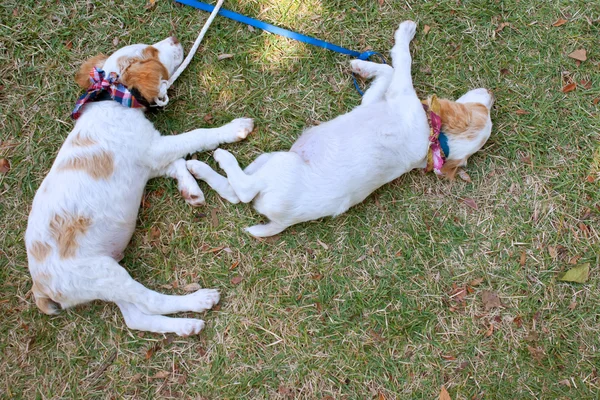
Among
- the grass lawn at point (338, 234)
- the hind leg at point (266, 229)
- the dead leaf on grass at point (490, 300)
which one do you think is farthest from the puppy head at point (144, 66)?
the dead leaf on grass at point (490, 300)

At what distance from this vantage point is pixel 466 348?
386cm

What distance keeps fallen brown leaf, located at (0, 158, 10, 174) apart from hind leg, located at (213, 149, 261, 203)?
1.92 meters

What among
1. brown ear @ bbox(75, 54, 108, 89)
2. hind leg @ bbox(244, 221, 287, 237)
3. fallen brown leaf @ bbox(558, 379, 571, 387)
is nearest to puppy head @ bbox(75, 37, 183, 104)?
brown ear @ bbox(75, 54, 108, 89)

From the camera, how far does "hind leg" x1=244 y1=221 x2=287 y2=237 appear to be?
3.65 m

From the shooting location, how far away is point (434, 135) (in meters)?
3.38

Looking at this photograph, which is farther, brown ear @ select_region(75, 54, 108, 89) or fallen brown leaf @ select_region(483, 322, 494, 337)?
fallen brown leaf @ select_region(483, 322, 494, 337)

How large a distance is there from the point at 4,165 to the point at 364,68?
337cm

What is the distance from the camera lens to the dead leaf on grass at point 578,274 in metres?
3.92

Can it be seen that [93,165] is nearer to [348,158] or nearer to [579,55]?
[348,158]

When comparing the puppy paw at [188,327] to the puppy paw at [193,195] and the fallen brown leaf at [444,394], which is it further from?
the fallen brown leaf at [444,394]

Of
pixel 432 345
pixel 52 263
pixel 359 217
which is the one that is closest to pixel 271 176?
pixel 359 217

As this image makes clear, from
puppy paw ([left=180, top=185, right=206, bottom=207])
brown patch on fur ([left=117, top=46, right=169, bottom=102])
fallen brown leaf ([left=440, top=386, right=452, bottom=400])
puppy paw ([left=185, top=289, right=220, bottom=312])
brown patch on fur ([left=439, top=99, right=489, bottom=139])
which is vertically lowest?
fallen brown leaf ([left=440, top=386, right=452, bottom=400])

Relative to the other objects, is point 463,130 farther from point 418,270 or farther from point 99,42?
point 99,42

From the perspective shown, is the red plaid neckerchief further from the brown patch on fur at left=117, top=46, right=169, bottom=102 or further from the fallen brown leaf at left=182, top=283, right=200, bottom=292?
the fallen brown leaf at left=182, top=283, right=200, bottom=292
